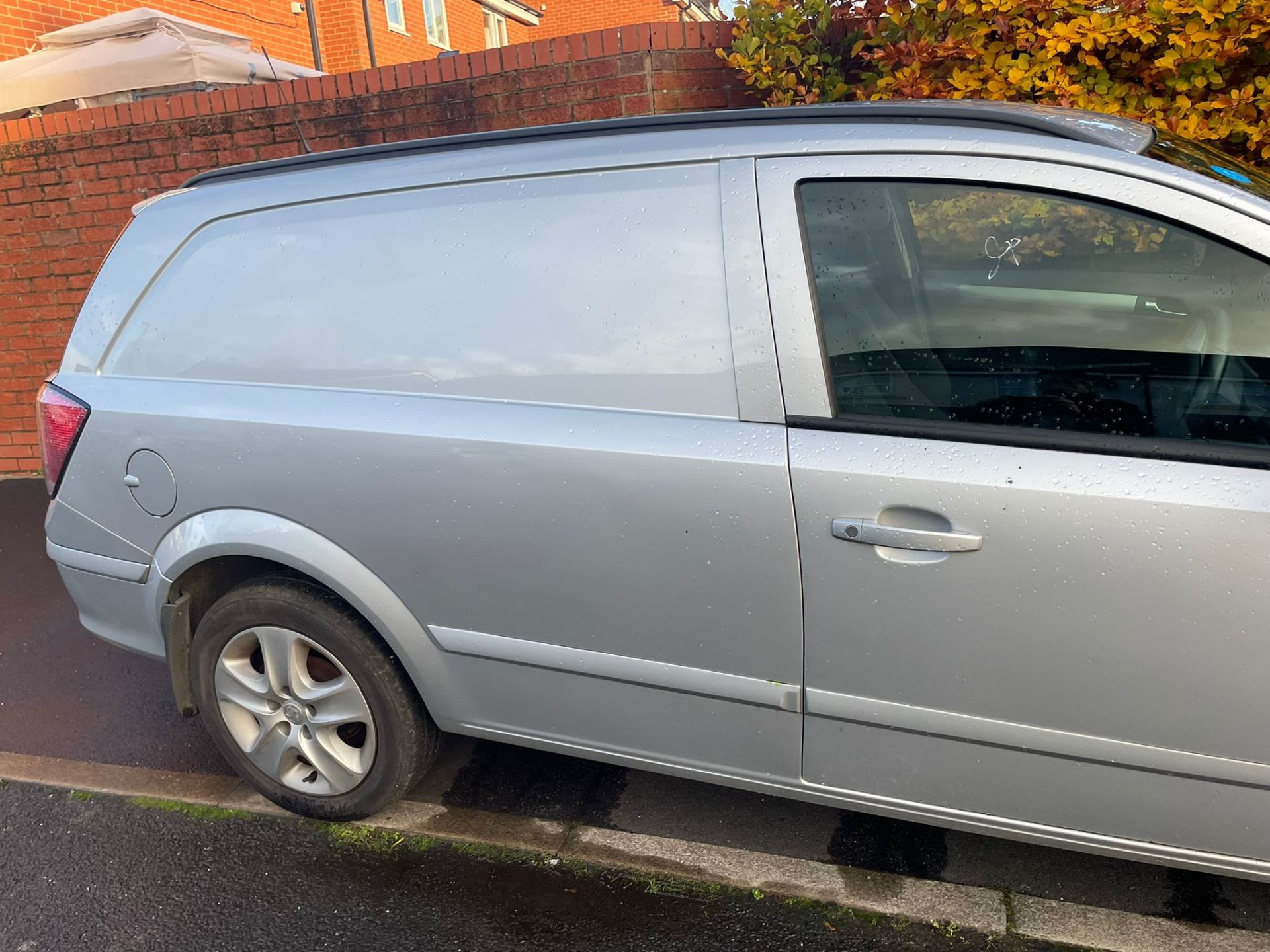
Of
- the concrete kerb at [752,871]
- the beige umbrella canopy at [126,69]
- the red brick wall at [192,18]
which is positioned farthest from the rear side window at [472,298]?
the red brick wall at [192,18]

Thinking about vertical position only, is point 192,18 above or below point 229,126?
above

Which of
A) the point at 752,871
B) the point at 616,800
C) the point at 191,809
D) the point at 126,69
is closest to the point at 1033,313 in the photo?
the point at 752,871

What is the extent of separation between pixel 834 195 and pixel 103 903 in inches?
101

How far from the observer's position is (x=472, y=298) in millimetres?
2285

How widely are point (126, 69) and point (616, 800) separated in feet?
21.2

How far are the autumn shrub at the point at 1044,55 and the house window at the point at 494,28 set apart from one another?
1838 cm

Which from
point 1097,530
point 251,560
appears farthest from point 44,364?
point 1097,530

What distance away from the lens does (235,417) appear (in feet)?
8.18

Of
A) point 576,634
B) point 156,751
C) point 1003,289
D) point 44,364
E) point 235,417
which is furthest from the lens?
point 44,364

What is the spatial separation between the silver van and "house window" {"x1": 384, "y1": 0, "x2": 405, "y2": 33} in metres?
16.3

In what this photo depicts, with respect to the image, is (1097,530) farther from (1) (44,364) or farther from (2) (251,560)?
(1) (44,364)

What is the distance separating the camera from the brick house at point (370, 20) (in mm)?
9555

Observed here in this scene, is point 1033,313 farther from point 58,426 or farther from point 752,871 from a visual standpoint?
point 58,426

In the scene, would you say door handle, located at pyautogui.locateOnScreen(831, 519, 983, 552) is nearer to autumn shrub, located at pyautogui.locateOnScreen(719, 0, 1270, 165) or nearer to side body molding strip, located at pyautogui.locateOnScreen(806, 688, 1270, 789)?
side body molding strip, located at pyautogui.locateOnScreen(806, 688, 1270, 789)
